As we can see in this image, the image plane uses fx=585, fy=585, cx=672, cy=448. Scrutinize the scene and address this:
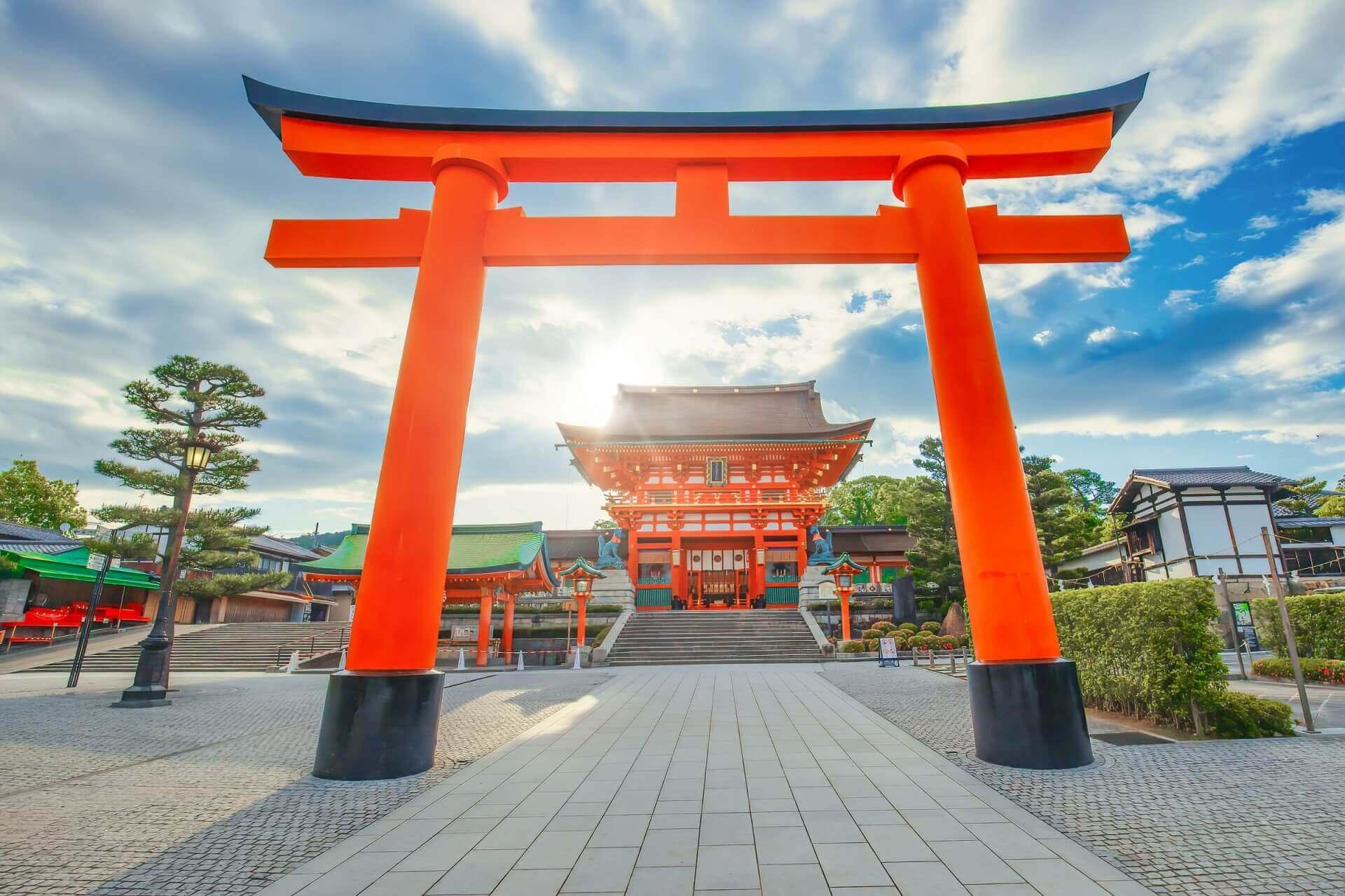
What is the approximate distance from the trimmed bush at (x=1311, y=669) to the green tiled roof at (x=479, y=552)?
52.1 ft

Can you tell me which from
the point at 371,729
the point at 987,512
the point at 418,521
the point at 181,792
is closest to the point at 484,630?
the point at 181,792

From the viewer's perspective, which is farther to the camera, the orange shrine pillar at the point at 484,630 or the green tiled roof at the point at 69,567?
the green tiled roof at the point at 69,567

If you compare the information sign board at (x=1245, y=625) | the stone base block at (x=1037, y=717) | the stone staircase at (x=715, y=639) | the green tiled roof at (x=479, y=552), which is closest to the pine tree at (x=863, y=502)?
the information sign board at (x=1245, y=625)

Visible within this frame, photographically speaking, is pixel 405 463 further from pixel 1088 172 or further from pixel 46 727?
pixel 1088 172

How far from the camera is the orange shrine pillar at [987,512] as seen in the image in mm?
4523

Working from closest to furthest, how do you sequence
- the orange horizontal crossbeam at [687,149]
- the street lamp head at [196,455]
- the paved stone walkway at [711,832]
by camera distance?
the paved stone walkway at [711,832], the orange horizontal crossbeam at [687,149], the street lamp head at [196,455]

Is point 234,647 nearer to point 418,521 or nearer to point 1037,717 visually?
point 418,521

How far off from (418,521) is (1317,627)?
15.6 m

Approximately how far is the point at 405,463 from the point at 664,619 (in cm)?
1505

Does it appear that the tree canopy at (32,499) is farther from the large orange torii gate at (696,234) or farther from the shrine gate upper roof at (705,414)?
the large orange torii gate at (696,234)

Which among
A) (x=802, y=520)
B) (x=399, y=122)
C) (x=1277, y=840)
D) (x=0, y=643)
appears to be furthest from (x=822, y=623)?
(x=0, y=643)

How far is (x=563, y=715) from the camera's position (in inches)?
302

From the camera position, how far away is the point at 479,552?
1700 centimetres

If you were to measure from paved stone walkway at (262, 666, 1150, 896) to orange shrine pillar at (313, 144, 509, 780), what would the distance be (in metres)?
0.65
